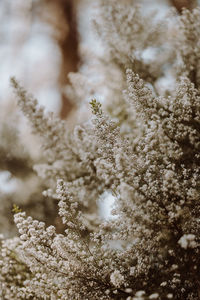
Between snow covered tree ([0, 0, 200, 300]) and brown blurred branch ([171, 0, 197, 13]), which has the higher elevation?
brown blurred branch ([171, 0, 197, 13])

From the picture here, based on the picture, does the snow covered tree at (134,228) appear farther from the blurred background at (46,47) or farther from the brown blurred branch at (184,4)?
the blurred background at (46,47)

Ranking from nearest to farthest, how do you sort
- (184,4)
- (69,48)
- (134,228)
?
(134,228)
(184,4)
(69,48)

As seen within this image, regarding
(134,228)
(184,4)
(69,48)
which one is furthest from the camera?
(69,48)

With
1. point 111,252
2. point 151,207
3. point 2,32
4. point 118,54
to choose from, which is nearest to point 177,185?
point 151,207

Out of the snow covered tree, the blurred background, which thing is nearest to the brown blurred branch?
the blurred background

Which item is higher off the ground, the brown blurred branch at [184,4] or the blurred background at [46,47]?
the blurred background at [46,47]

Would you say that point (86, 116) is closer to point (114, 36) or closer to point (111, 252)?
point (114, 36)

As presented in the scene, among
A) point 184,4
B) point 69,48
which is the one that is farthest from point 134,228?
point 69,48

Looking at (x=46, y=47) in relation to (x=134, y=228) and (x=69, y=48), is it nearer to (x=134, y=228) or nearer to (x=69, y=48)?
(x=69, y=48)

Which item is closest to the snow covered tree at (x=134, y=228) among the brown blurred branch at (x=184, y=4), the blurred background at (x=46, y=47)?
the brown blurred branch at (x=184, y=4)

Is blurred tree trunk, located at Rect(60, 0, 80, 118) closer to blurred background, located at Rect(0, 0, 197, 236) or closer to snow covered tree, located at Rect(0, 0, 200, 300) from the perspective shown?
blurred background, located at Rect(0, 0, 197, 236)

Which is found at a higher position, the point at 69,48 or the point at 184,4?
the point at 69,48
